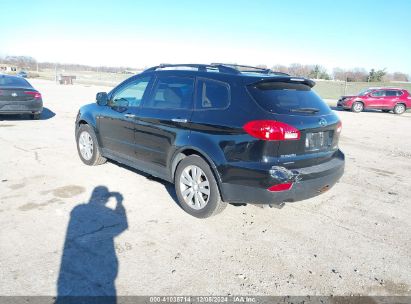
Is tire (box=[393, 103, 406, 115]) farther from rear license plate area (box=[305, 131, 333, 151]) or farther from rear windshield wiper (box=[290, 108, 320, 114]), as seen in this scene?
rear windshield wiper (box=[290, 108, 320, 114])

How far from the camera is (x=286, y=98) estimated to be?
378 cm

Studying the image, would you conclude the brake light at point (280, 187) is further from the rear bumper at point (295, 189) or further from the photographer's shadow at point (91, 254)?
the photographer's shadow at point (91, 254)

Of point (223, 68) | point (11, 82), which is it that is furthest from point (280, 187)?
point (11, 82)

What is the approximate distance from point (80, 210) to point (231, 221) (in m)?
1.91

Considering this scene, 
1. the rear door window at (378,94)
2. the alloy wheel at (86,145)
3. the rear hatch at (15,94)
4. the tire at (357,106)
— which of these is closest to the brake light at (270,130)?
the alloy wheel at (86,145)

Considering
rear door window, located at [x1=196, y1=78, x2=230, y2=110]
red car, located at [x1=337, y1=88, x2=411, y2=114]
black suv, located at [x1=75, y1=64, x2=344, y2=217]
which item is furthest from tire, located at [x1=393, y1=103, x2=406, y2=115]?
rear door window, located at [x1=196, y1=78, x2=230, y2=110]

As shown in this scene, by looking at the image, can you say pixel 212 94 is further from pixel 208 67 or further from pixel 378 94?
pixel 378 94

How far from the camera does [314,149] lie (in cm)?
381

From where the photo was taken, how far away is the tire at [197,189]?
3.88m

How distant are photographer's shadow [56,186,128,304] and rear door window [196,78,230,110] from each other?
1699mm

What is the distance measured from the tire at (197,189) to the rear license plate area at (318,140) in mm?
1135

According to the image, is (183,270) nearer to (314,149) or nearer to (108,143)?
(314,149)

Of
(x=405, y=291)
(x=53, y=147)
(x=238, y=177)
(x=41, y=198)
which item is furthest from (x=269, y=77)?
(x=53, y=147)

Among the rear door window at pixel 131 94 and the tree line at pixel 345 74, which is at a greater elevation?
the tree line at pixel 345 74
